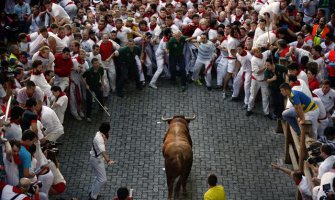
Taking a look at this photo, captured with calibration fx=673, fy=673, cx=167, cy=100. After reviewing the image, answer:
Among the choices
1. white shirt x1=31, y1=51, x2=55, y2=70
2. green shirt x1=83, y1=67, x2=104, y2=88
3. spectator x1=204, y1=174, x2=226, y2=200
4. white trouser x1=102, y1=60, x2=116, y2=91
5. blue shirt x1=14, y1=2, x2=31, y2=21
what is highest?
blue shirt x1=14, y1=2, x2=31, y2=21

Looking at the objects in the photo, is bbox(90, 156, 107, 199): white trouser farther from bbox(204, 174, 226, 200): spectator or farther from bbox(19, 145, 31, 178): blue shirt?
bbox(204, 174, 226, 200): spectator

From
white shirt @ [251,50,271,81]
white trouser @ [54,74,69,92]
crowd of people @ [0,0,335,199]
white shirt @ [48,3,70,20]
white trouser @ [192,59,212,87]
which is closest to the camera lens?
crowd of people @ [0,0,335,199]

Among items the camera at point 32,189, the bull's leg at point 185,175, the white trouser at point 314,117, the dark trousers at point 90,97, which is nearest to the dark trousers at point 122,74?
the dark trousers at point 90,97

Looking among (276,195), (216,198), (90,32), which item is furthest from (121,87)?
(216,198)

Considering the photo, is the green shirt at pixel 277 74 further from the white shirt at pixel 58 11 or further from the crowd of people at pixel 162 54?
the white shirt at pixel 58 11

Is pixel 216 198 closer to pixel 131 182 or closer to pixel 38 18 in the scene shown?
pixel 131 182

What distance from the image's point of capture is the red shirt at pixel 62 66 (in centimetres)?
1778

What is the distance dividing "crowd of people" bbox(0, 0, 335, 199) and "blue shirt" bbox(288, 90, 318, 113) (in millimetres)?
22

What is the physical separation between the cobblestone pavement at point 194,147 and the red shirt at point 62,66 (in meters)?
1.40

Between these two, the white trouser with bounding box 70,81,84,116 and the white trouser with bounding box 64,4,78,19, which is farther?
the white trouser with bounding box 64,4,78,19

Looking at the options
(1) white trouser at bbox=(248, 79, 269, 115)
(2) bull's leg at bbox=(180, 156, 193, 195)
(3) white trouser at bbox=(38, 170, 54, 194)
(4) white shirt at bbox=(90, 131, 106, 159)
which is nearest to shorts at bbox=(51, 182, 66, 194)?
(3) white trouser at bbox=(38, 170, 54, 194)

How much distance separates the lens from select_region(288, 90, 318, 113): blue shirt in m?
14.8

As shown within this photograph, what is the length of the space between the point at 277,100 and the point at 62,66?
582 cm

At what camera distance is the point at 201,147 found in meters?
17.0
